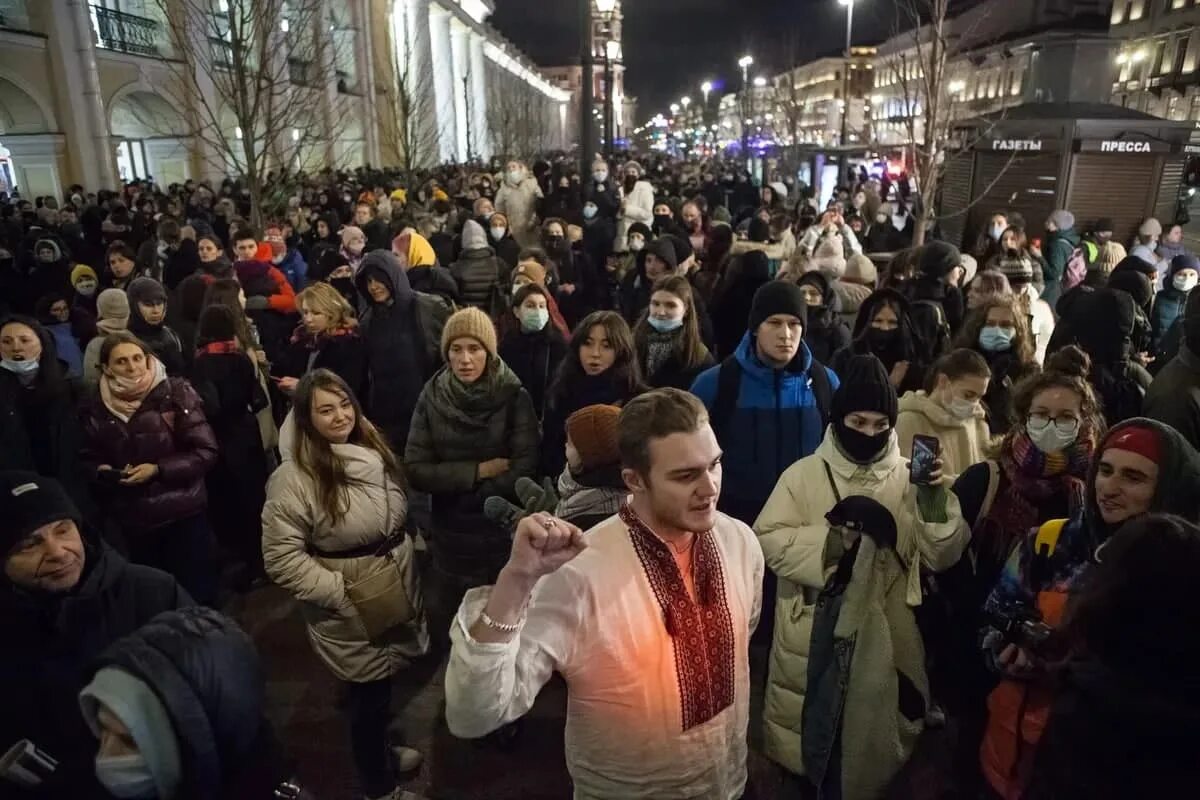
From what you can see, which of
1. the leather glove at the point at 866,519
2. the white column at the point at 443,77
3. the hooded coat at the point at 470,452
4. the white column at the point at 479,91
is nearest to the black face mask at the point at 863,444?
the leather glove at the point at 866,519

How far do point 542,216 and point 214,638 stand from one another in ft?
40.3

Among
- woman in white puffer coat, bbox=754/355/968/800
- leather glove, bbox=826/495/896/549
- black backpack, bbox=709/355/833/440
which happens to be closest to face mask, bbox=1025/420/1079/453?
woman in white puffer coat, bbox=754/355/968/800

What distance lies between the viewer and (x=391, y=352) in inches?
226

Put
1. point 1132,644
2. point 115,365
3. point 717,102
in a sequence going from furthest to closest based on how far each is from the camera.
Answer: point 717,102, point 115,365, point 1132,644

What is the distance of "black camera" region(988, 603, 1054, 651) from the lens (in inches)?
98.7

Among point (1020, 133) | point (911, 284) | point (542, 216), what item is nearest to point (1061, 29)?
point (1020, 133)

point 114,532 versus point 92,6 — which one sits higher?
point 92,6

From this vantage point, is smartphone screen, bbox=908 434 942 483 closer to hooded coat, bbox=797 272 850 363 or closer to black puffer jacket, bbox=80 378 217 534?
hooded coat, bbox=797 272 850 363

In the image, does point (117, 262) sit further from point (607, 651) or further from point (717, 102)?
point (717, 102)

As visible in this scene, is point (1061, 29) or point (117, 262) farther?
point (1061, 29)

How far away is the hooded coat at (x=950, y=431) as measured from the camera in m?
3.98

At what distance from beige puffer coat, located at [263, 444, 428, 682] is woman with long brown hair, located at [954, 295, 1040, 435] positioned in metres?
3.59

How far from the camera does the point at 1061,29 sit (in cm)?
2227

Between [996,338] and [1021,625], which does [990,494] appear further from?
[996,338]
